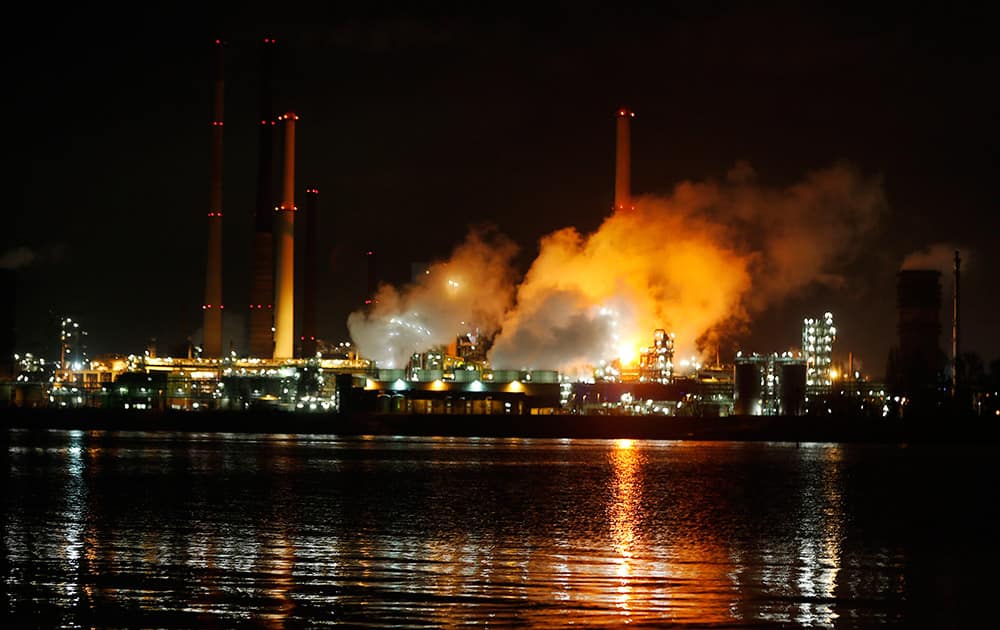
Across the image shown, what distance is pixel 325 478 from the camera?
52.3 meters

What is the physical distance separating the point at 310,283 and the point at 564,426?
1218 inches

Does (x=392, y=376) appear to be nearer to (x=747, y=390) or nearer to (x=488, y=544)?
(x=747, y=390)

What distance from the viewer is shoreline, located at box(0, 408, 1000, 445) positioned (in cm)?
10138

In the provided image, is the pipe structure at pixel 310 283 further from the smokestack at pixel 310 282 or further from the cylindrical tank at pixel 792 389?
the cylindrical tank at pixel 792 389

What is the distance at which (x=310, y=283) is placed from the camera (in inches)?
4774

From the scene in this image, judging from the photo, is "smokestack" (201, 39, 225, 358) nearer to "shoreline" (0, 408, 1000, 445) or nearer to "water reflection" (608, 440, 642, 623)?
"shoreline" (0, 408, 1000, 445)

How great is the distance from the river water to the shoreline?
37.8 meters

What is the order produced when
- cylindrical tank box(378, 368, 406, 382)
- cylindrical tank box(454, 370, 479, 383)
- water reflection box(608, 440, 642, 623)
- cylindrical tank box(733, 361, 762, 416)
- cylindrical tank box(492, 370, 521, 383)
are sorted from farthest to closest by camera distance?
1. cylindrical tank box(378, 368, 406, 382)
2. cylindrical tank box(454, 370, 479, 383)
3. cylindrical tank box(492, 370, 521, 383)
4. cylindrical tank box(733, 361, 762, 416)
5. water reflection box(608, 440, 642, 623)

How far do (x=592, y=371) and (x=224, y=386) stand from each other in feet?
97.0

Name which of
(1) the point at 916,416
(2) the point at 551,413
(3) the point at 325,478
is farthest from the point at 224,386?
(3) the point at 325,478

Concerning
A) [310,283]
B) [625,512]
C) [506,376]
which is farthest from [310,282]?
[625,512]

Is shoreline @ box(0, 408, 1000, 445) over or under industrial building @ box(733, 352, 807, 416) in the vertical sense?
under

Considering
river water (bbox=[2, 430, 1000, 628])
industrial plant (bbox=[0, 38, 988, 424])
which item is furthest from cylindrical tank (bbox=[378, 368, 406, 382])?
river water (bbox=[2, 430, 1000, 628])

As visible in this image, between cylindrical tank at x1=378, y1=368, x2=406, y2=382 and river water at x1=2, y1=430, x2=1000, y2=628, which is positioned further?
cylindrical tank at x1=378, y1=368, x2=406, y2=382
